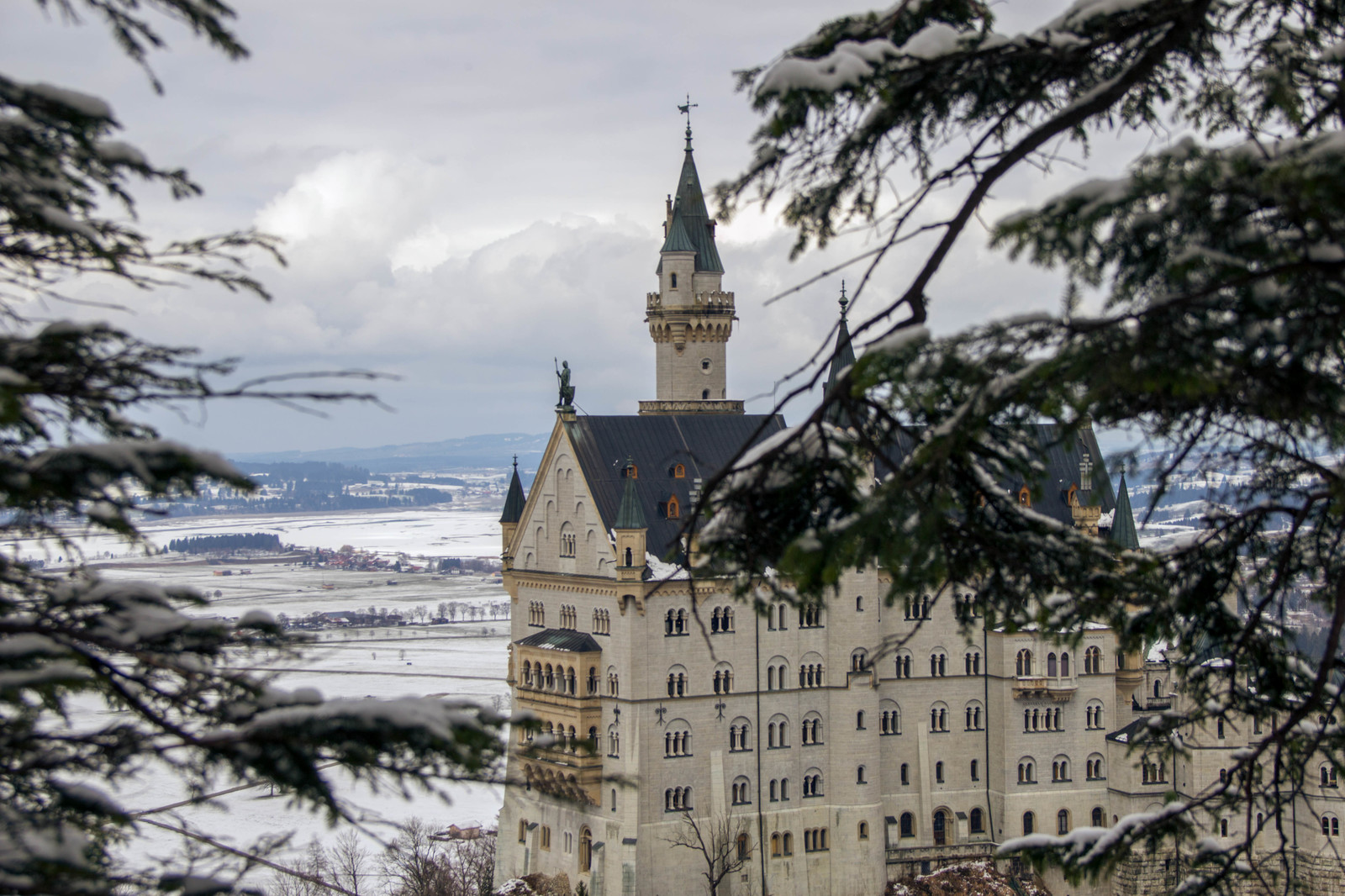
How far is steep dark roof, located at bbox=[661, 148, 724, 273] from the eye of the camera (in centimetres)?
7219

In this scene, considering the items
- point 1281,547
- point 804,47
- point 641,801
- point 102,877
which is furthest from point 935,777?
point 102,877

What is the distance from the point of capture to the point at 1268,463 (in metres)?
18.2

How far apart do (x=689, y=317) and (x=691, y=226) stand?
12.9ft

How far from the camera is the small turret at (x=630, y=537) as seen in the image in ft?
201

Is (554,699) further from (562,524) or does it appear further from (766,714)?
(766,714)

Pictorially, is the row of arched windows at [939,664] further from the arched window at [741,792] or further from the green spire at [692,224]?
the green spire at [692,224]

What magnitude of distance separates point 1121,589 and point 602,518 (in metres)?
47.6

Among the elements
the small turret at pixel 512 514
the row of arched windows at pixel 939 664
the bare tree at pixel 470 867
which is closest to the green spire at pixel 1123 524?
the row of arched windows at pixel 939 664

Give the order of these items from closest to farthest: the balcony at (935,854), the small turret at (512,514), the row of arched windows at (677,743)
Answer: the row of arched windows at (677,743) < the balcony at (935,854) < the small turret at (512,514)

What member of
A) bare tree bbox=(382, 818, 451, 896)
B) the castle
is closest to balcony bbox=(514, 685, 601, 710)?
the castle

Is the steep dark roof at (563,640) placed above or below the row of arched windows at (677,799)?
above

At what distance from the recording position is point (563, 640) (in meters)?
63.3

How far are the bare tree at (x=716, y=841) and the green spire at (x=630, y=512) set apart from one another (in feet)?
35.2

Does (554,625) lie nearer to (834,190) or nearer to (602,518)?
(602,518)
